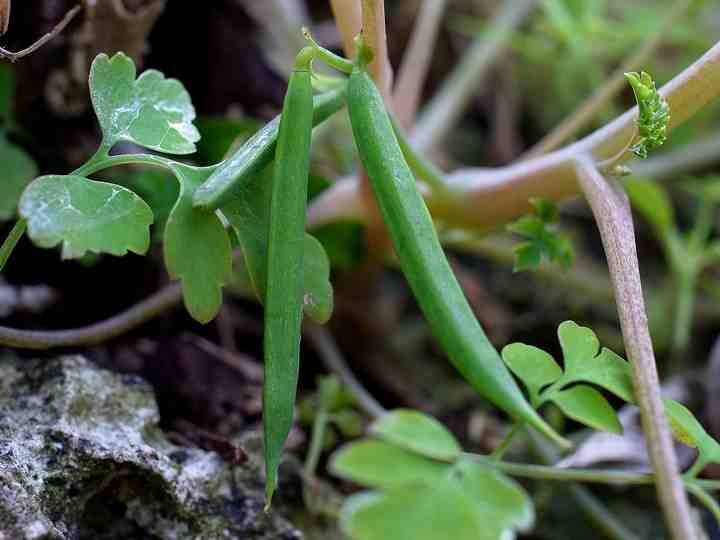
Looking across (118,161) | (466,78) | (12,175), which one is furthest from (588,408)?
(466,78)

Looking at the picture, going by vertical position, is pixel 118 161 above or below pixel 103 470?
above

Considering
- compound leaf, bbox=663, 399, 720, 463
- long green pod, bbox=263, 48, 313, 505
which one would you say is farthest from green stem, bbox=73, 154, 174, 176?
compound leaf, bbox=663, 399, 720, 463

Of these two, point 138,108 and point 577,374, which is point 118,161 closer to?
point 138,108

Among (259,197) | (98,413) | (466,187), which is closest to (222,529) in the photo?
(98,413)

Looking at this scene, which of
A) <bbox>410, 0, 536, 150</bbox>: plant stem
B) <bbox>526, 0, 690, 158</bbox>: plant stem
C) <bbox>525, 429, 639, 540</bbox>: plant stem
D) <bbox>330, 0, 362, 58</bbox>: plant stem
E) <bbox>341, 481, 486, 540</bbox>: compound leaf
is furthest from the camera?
<bbox>410, 0, 536, 150</bbox>: plant stem

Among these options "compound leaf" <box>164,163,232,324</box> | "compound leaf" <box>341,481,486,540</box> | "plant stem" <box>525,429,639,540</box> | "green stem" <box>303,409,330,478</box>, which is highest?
"compound leaf" <box>164,163,232,324</box>

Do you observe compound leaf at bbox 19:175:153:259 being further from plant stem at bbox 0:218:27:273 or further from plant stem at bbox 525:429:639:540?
plant stem at bbox 525:429:639:540

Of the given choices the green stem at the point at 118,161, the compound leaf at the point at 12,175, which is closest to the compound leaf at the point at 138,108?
the green stem at the point at 118,161
